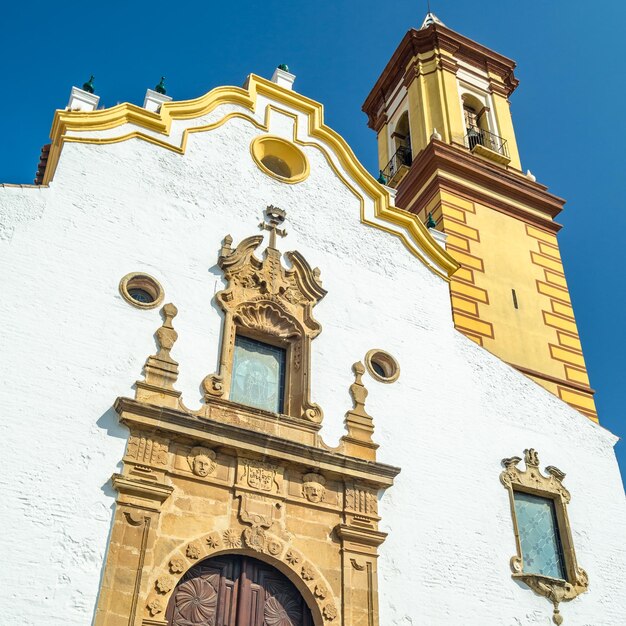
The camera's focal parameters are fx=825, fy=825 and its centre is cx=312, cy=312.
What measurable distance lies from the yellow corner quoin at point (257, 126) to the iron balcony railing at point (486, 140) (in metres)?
6.84

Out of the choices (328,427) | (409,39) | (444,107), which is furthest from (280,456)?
(409,39)

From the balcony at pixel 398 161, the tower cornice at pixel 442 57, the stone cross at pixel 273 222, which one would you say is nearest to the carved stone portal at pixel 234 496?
the stone cross at pixel 273 222

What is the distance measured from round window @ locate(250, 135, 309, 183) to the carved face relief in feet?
16.6

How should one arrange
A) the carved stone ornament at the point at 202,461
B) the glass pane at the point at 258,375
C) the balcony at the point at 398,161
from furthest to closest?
the balcony at the point at 398,161
the glass pane at the point at 258,375
the carved stone ornament at the point at 202,461

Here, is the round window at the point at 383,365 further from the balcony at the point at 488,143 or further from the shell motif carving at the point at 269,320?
the balcony at the point at 488,143

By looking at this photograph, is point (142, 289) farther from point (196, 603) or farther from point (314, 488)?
point (196, 603)

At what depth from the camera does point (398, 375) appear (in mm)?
11906

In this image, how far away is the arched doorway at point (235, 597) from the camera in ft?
29.1

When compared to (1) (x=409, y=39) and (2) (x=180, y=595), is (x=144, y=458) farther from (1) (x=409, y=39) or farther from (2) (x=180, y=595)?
(1) (x=409, y=39)

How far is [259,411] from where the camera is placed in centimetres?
1024

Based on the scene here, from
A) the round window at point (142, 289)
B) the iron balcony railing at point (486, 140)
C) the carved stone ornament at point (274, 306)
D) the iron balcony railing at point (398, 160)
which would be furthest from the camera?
the iron balcony railing at point (398, 160)

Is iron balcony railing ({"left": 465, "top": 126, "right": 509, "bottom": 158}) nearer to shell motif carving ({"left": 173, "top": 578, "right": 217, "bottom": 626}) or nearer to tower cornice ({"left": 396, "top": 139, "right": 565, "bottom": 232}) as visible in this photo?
tower cornice ({"left": 396, "top": 139, "right": 565, "bottom": 232})

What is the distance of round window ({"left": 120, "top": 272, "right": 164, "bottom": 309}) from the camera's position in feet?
33.9

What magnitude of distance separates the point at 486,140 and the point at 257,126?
8823 millimetres
